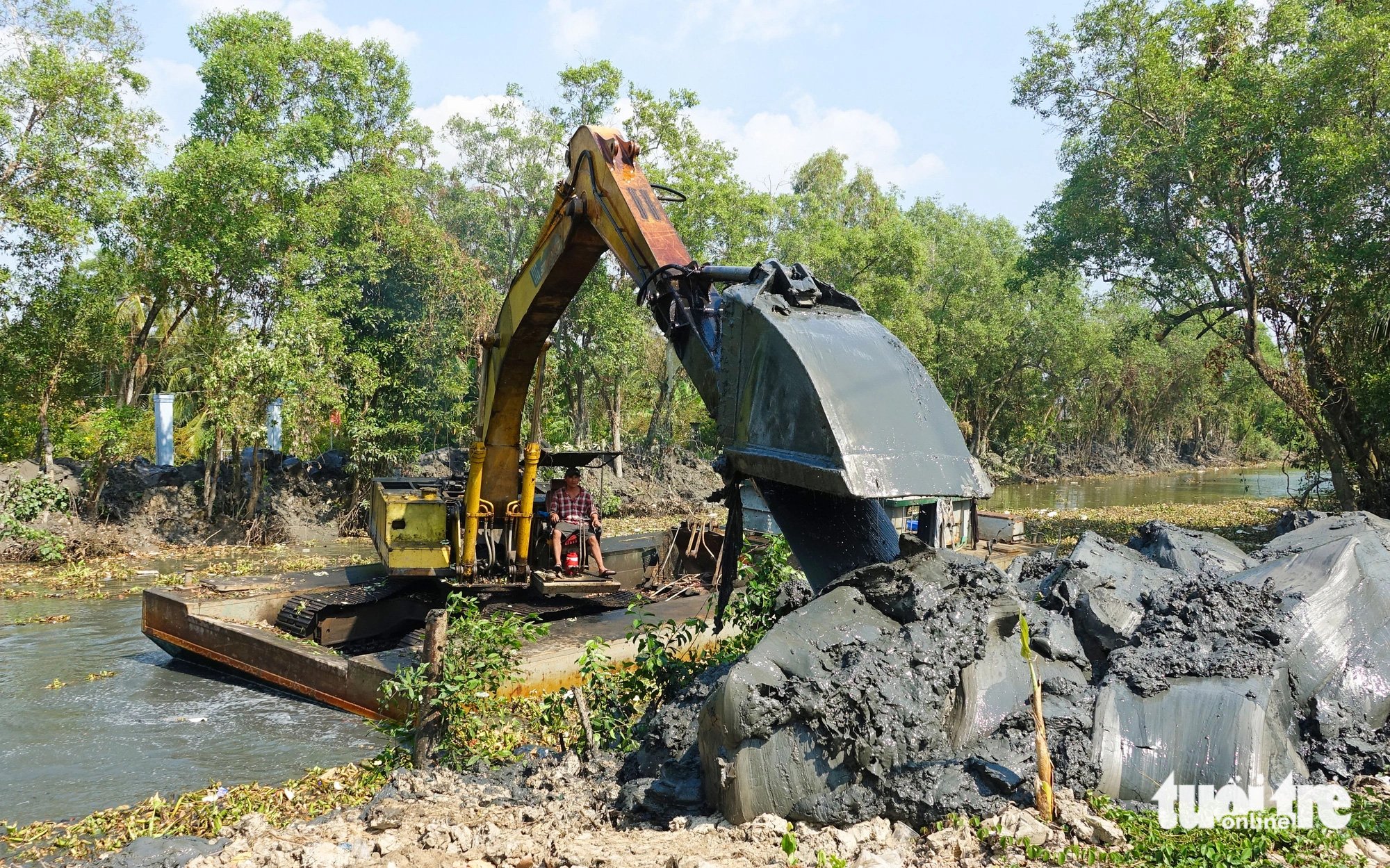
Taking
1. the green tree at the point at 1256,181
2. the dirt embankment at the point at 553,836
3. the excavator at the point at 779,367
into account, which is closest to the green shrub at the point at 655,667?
the dirt embankment at the point at 553,836

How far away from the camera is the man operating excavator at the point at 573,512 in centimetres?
1009

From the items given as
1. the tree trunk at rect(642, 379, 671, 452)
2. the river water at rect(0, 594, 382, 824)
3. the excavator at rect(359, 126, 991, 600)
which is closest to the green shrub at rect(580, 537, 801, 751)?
the excavator at rect(359, 126, 991, 600)

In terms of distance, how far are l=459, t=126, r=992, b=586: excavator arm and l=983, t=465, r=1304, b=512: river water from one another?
22.1 m

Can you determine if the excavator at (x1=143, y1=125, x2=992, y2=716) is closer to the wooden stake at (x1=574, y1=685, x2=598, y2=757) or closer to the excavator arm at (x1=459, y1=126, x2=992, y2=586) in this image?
the excavator arm at (x1=459, y1=126, x2=992, y2=586)

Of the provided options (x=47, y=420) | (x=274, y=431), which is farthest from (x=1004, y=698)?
(x=274, y=431)

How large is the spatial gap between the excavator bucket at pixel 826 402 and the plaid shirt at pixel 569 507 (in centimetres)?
544

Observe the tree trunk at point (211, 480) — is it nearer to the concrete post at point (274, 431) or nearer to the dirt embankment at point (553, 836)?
the concrete post at point (274, 431)

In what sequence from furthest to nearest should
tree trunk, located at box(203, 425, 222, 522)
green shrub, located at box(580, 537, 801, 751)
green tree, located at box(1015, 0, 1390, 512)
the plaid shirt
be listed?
tree trunk, located at box(203, 425, 222, 522) → green tree, located at box(1015, 0, 1390, 512) → the plaid shirt → green shrub, located at box(580, 537, 801, 751)

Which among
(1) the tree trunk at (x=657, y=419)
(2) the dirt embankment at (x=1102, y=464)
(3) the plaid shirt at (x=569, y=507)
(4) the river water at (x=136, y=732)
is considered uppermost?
(1) the tree trunk at (x=657, y=419)

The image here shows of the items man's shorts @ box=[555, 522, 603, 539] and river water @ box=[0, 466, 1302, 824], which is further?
man's shorts @ box=[555, 522, 603, 539]

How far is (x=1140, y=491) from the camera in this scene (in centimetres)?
3800

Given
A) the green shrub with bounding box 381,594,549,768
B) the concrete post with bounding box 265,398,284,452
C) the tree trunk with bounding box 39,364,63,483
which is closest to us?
the green shrub with bounding box 381,594,549,768

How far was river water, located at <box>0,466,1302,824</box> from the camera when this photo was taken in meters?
6.75

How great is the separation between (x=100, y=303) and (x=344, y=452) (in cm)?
600
